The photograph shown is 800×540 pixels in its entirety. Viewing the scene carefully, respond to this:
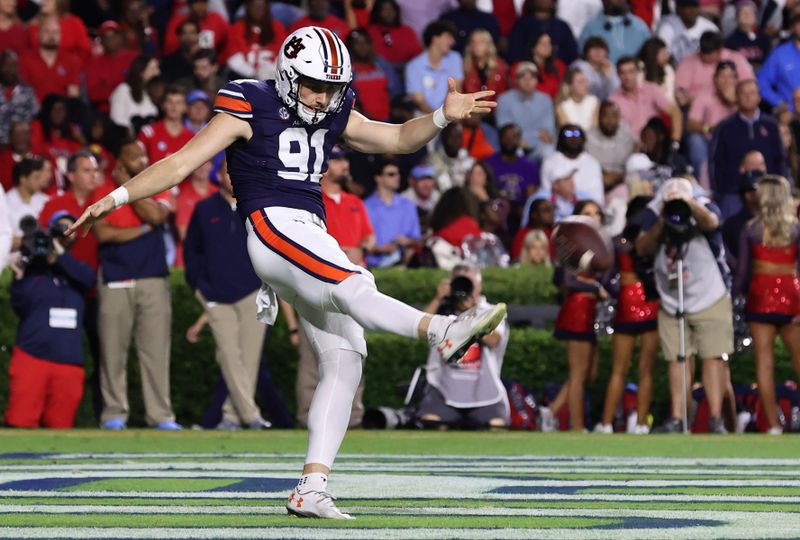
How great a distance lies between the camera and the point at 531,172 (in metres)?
17.1

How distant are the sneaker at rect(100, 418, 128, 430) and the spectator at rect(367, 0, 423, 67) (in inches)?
248

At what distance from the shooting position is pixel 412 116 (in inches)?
Answer: 664

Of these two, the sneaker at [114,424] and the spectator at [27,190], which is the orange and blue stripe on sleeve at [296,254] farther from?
the spectator at [27,190]

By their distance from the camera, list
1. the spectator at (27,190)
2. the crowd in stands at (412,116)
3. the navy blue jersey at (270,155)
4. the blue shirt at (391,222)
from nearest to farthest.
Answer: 1. the navy blue jersey at (270,155)
2. the crowd in stands at (412,116)
3. the spectator at (27,190)
4. the blue shirt at (391,222)

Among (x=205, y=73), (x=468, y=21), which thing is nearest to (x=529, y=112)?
(x=468, y=21)

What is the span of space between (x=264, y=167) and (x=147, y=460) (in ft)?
12.2

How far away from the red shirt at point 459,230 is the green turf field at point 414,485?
8.97ft

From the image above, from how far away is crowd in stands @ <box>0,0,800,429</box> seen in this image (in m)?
13.6

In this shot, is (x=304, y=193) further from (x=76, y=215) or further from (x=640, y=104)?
A: (x=640, y=104)

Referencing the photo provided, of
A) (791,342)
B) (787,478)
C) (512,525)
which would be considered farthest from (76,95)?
(512,525)

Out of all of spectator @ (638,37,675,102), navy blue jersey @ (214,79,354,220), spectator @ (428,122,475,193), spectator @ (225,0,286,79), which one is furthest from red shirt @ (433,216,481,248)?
navy blue jersey @ (214,79,354,220)

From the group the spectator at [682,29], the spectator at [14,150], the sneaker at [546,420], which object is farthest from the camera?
the spectator at [682,29]

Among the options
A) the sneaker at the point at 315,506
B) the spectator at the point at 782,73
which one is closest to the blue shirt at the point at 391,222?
the spectator at the point at 782,73

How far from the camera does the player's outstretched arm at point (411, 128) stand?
712 centimetres
